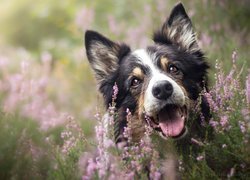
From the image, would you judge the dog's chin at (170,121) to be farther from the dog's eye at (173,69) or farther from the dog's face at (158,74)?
the dog's eye at (173,69)

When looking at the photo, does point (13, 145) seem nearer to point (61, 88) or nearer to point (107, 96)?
point (107, 96)

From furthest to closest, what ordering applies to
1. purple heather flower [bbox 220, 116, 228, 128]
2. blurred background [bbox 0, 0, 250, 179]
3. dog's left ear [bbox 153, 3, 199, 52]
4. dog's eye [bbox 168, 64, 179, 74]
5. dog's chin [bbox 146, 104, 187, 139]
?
dog's left ear [bbox 153, 3, 199, 52], blurred background [bbox 0, 0, 250, 179], dog's eye [bbox 168, 64, 179, 74], dog's chin [bbox 146, 104, 187, 139], purple heather flower [bbox 220, 116, 228, 128]

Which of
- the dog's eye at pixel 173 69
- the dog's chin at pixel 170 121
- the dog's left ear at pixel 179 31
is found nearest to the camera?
the dog's chin at pixel 170 121

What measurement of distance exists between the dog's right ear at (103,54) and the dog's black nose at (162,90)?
1.10 m

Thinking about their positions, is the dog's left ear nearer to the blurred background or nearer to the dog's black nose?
the blurred background

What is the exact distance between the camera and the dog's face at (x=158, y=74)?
15.7ft

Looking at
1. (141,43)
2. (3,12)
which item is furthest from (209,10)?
(3,12)

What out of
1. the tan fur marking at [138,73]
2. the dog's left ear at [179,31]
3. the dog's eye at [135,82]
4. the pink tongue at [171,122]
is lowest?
the pink tongue at [171,122]

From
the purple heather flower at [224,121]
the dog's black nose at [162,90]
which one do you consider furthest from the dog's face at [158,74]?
the purple heather flower at [224,121]

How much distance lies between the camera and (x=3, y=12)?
59.8 feet

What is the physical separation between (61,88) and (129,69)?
5707 millimetres

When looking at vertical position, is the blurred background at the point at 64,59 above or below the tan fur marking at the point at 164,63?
below

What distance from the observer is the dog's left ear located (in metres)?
5.54

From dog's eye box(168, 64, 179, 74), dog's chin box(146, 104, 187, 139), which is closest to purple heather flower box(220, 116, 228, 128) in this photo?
dog's chin box(146, 104, 187, 139)
